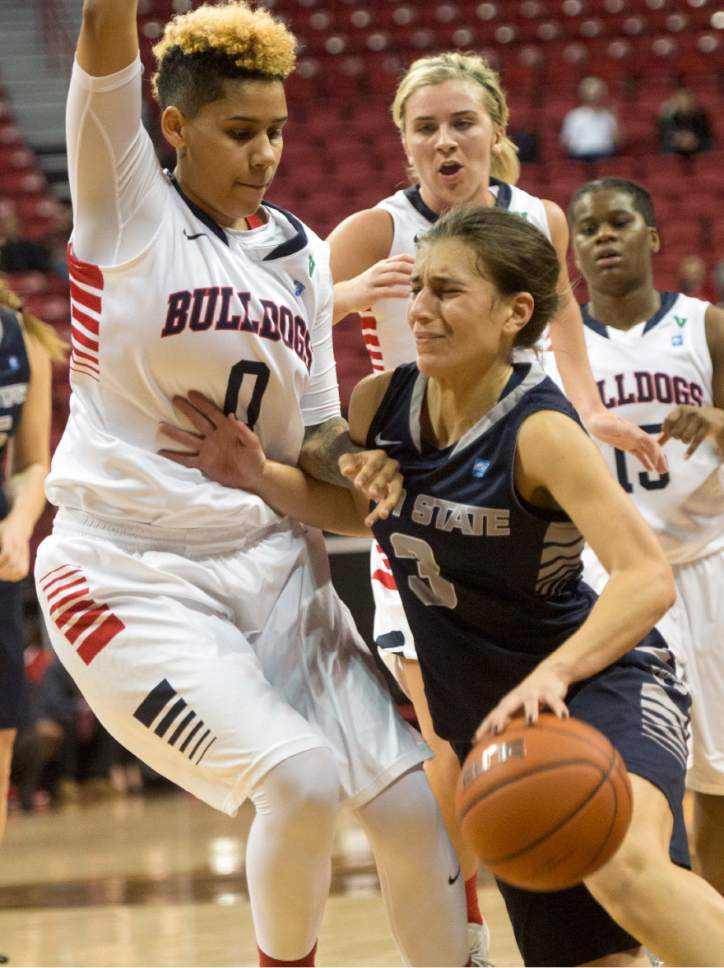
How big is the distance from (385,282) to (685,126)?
1068cm

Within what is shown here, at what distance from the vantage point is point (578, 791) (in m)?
2.50

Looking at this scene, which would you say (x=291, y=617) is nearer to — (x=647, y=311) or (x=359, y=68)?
(x=647, y=311)

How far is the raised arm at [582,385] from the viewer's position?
4148mm

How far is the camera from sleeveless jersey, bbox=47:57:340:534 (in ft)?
Answer: 10.1

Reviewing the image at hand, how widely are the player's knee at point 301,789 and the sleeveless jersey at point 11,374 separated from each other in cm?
260

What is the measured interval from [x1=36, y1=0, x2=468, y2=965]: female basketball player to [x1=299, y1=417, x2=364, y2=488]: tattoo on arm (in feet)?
0.52

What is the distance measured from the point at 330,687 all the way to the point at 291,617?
0.18 meters

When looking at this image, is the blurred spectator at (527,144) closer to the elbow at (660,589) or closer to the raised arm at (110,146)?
the raised arm at (110,146)

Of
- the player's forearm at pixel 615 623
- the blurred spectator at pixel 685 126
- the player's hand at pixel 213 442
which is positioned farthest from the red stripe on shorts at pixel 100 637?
the blurred spectator at pixel 685 126

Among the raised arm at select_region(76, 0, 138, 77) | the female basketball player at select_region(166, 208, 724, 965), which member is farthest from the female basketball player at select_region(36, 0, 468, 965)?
the female basketball player at select_region(166, 208, 724, 965)

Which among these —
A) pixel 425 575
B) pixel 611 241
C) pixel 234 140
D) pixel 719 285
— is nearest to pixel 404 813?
pixel 425 575

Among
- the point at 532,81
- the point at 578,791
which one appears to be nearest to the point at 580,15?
the point at 532,81

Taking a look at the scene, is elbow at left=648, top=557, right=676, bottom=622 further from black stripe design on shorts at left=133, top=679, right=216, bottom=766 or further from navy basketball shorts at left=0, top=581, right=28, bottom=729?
navy basketball shorts at left=0, top=581, right=28, bottom=729

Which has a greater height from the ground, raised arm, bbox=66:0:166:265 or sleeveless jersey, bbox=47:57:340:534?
raised arm, bbox=66:0:166:265
